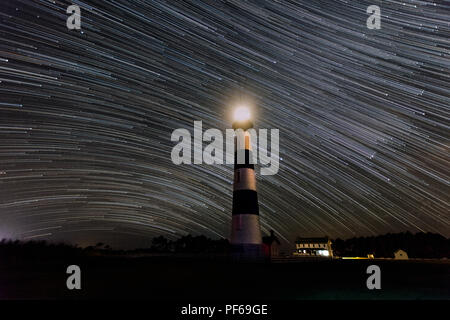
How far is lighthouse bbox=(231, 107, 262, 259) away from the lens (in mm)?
24797

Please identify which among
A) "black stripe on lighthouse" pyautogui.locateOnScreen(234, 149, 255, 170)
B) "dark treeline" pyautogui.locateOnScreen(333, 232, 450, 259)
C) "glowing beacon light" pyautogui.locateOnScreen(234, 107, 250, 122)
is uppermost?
"glowing beacon light" pyautogui.locateOnScreen(234, 107, 250, 122)

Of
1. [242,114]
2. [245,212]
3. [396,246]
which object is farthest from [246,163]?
[396,246]

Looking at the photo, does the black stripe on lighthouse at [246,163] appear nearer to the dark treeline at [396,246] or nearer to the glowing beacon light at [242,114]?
the glowing beacon light at [242,114]

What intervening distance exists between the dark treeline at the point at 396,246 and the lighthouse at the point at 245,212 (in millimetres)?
50230

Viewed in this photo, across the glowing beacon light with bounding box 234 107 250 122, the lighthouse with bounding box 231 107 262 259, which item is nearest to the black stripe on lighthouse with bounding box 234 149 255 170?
the lighthouse with bounding box 231 107 262 259

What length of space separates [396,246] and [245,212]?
2390 inches

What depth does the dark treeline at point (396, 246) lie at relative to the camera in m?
66.2

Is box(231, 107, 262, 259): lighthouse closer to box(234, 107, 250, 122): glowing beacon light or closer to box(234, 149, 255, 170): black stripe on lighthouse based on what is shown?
box(234, 149, 255, 170): black stripe on lighthouse

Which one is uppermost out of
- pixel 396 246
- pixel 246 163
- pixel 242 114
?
pixel 242 114

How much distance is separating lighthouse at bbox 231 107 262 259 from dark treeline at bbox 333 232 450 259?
50230mm

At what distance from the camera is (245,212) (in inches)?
981

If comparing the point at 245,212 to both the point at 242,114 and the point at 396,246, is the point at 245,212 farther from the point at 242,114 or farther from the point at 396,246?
the point at 396,246

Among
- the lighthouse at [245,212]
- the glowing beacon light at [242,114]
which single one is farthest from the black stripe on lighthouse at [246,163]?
the glowing beacon light at [242,114]
